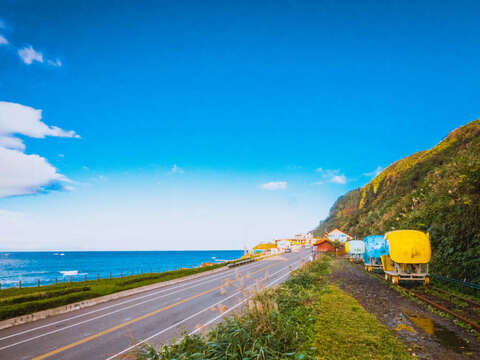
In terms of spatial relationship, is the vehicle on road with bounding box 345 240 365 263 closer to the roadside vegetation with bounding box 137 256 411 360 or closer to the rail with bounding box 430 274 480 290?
the rail with bounding box 430 274 480 290

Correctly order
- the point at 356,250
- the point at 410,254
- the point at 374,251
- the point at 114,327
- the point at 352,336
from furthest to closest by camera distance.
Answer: the point at 356,250 < the point at 374,251 < the point at 410,254 < the point at 114,327 < the point at 352,336

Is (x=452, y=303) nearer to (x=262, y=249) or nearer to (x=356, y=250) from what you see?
(x=356, y=250)

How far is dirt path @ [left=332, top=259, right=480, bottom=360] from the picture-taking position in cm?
645

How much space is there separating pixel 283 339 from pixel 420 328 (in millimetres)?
5271

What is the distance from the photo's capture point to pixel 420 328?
8250mm

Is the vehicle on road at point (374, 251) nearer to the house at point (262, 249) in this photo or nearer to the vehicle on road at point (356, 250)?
the vehicle on road at point (356, 250)

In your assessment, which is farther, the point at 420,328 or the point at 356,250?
the point at 356,250

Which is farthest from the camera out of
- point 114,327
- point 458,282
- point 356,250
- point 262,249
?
point 262,249

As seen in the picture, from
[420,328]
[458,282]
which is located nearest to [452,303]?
[458,282]

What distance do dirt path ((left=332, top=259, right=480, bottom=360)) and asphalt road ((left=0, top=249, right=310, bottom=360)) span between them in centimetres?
434

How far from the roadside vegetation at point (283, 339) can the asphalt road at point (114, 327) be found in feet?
1.72

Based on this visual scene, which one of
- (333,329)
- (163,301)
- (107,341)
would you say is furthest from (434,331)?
(163,301)

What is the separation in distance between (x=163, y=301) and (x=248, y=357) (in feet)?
41.7

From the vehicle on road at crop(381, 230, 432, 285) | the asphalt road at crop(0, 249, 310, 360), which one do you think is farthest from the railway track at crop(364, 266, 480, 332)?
the asphalt road at crop(0, 249, 310, 360)
